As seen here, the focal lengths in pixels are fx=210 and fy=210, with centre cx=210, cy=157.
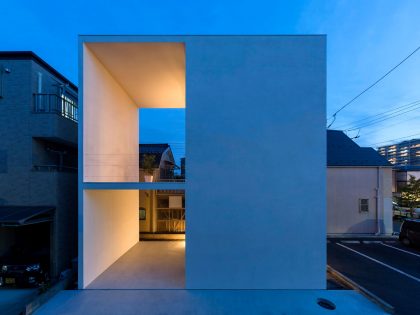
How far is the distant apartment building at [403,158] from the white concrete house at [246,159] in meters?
19.2

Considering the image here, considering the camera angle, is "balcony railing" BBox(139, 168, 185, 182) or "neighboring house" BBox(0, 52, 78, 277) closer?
"neighboring house" BBox(0, 52, 78, 277)

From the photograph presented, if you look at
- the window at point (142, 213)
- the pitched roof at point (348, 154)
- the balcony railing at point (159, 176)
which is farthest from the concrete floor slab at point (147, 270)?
the pitched roof at point (348, 154)

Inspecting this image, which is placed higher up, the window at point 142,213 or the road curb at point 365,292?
the window at point 142,213

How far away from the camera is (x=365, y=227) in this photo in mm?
11273

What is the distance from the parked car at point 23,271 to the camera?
207 inches

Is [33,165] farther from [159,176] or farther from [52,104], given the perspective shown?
[159,176]

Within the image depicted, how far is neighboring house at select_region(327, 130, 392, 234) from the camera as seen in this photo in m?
11.3

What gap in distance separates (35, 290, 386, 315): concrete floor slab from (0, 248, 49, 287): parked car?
1.11 m

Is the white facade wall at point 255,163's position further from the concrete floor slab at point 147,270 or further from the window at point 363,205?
the window at point 363,205

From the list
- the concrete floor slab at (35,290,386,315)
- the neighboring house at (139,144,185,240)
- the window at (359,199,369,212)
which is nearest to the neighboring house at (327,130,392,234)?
the window at (359,199,369,212)

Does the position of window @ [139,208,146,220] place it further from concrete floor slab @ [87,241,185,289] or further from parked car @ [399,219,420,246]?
parked car @ [399,219,420,246]

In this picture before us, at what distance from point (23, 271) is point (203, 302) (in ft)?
15.2

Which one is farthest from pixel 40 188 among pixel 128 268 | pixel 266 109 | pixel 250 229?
pixel 266 109

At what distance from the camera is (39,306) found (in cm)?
434
